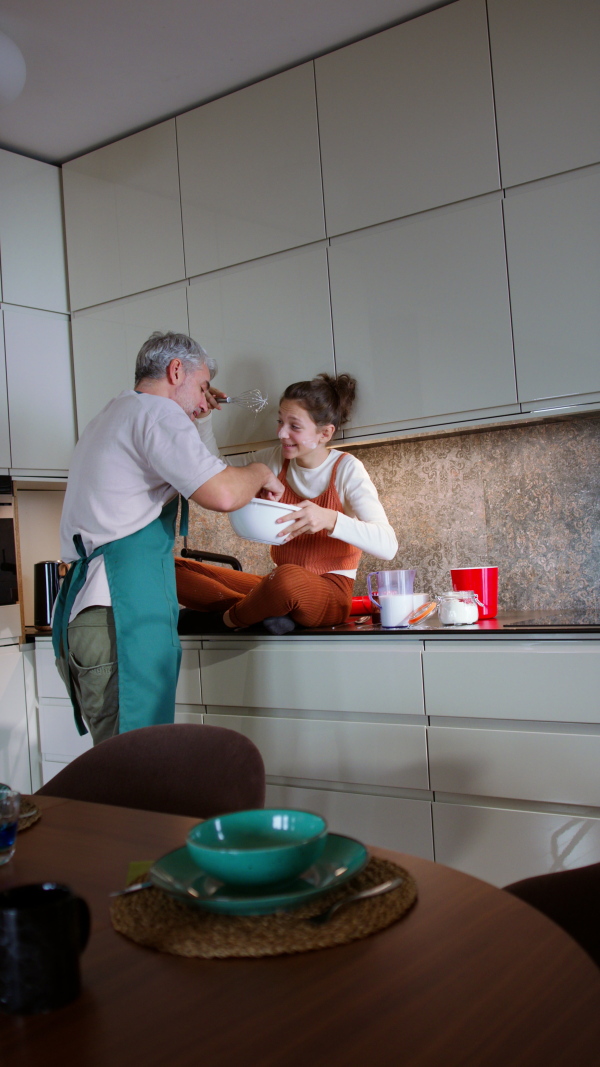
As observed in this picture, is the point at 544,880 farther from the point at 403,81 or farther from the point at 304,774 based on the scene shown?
the point at 403,81

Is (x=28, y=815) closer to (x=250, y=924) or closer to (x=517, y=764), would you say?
(x=250, y=924)

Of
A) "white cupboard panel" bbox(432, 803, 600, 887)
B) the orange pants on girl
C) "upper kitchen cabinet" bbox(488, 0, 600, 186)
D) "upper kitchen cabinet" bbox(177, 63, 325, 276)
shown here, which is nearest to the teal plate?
"white cupboard panel" bbox(432, 803, 600, 887)

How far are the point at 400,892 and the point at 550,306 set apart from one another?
1858 millimetres

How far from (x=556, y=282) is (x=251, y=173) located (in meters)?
1.14

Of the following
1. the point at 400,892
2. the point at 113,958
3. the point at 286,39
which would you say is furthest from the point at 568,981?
the point at 286,39

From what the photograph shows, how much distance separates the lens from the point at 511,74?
89.2 inches

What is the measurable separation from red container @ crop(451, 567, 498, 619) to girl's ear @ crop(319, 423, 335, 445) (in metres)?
0.57

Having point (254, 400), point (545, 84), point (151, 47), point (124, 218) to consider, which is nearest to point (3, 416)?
point (124, 218)

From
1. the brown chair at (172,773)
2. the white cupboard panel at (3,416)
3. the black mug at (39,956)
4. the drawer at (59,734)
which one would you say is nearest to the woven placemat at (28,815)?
the brown chair at (172,773)

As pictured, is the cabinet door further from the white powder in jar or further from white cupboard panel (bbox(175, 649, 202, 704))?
the white powder in jar

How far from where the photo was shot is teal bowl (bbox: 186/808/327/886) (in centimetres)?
66

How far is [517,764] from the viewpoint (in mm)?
1969

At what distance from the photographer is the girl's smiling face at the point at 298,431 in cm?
253

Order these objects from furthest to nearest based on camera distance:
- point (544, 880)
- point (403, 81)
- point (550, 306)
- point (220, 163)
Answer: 1. point (220, 163)
2. point (403, 81)
3. point (550, 306)
4. point (544, 880)
